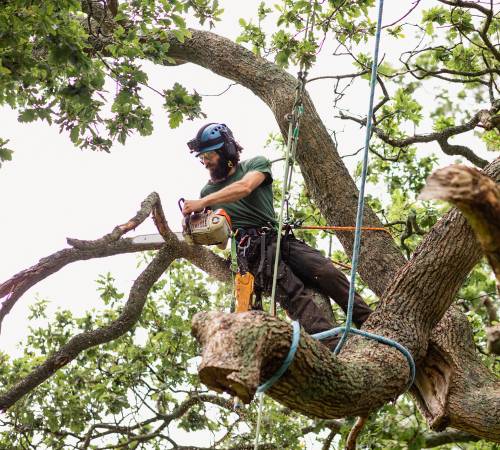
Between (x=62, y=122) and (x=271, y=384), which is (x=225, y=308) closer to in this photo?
(x=62, y=122)

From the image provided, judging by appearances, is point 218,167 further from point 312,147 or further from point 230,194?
point 312,147

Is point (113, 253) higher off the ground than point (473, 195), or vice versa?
point (113, 253)

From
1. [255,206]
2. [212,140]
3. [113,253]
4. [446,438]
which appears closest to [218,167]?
[212,140]

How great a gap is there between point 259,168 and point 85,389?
3.31 metres

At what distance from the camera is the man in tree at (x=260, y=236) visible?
4.23 meters

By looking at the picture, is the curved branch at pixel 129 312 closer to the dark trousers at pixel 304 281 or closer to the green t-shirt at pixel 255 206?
the green t-shirt at pixel 255 206

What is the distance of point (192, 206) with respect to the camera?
178 inches

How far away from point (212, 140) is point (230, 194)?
0.51 metres

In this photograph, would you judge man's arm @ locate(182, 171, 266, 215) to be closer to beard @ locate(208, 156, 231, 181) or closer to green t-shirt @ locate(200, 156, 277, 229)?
green t-shirt @ locate(200, 156, 277, 229)

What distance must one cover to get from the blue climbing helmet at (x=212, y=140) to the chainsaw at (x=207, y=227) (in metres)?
0.40

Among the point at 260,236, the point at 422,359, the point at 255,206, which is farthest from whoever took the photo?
the point at 255,206

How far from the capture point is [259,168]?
4.66 metres

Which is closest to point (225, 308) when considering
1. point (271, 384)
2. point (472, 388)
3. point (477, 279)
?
point (477, 279)

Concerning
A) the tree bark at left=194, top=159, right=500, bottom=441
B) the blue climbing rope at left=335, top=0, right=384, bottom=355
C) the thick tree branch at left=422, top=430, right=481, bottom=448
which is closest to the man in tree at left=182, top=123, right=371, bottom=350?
the tree bark at left=194, top=159, right=500, bottom=441
